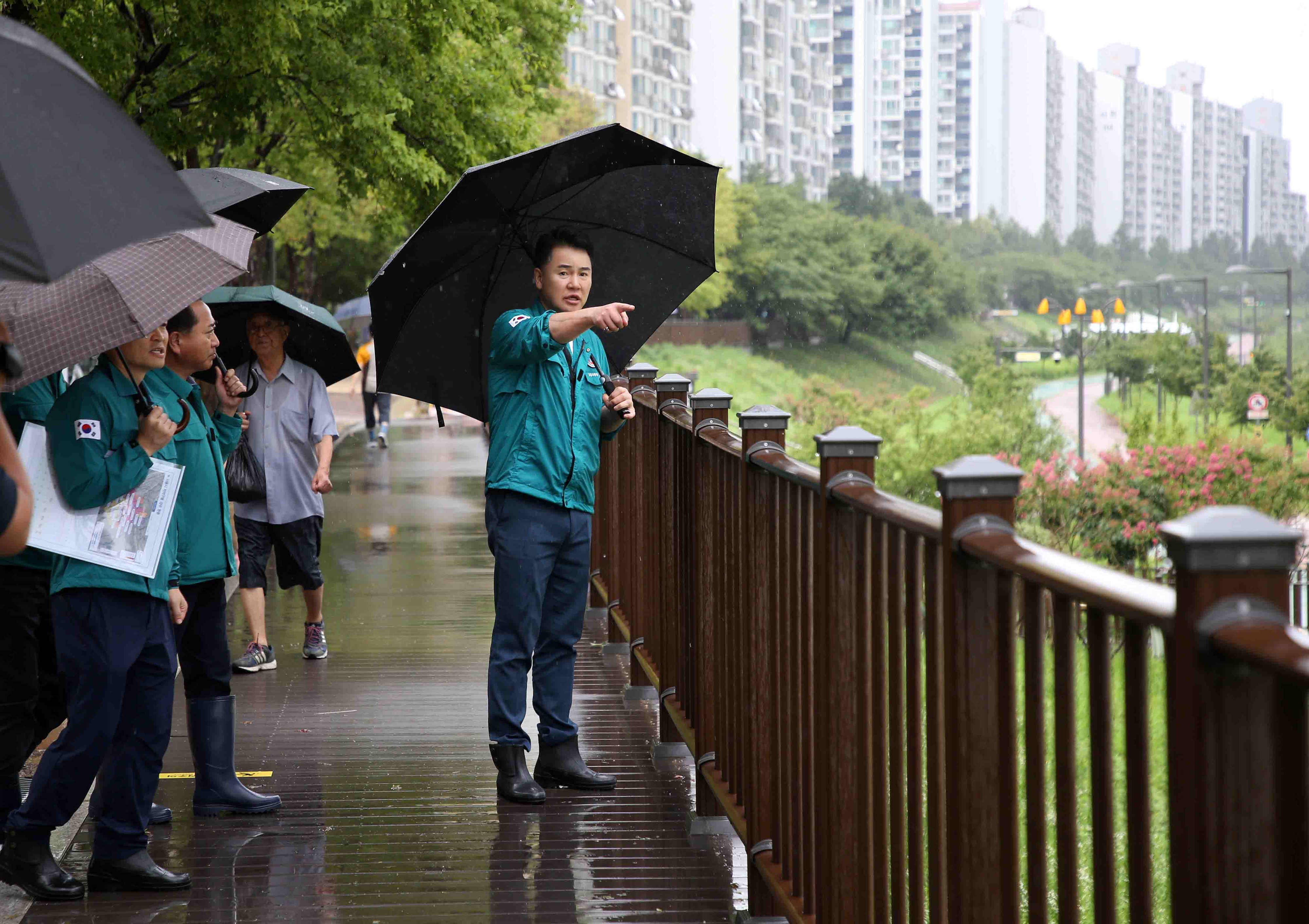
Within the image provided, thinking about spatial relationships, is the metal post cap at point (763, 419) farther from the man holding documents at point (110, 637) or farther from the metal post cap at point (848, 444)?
the man holding documents at point (110, 637)

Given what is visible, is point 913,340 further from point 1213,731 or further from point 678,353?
point 1213,731

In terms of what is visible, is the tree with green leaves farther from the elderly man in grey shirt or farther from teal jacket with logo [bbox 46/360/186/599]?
teal jacket with logo [bbox 46/360/186/599]

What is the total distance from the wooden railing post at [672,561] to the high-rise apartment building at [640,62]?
99640 mm

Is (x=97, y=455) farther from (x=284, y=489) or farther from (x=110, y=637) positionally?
(x=284, y=489)

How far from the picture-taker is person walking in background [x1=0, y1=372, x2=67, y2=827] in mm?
4676

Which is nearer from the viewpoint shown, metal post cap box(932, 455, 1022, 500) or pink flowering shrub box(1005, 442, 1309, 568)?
metal post cap box(932, 455, 1022, 500)

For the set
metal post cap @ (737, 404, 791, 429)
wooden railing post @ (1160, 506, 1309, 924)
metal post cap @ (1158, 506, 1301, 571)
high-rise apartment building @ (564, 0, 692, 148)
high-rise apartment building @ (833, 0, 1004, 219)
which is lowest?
wooden railing post @ (1160, 506, 1309, 924)

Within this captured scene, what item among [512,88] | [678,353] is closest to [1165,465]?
[512,88]

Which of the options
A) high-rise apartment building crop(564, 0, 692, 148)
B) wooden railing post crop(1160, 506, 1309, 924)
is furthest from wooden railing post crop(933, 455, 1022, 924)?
high-rise apartment building crop(564, 0, 692, 148)

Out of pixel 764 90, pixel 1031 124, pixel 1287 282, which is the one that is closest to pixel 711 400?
pixel 1287 282

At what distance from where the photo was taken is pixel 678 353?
93.7 metres

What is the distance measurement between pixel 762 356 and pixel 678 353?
34.8ft

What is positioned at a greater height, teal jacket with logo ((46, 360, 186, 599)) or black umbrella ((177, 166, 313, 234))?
black umbrella ((177, 166, 313, 234))

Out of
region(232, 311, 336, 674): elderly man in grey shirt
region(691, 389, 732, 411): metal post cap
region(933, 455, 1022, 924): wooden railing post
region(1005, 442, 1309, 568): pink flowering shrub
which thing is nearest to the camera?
region(933, 455, 1022, 924): wooden railing post
